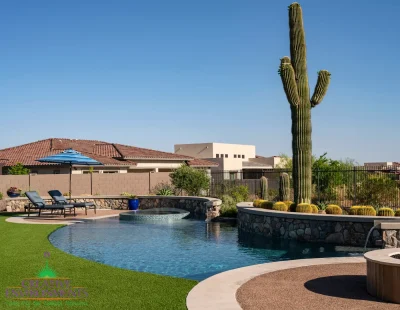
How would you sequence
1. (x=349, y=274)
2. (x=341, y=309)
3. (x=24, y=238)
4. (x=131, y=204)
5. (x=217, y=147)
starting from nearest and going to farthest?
Answer: (x=341, y=309) < (x=349, y=274) < (x=24, y=238) < (x=131, y=204) < (x=217, y=147)

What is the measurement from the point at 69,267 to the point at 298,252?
637 cm

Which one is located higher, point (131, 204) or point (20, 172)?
point (20, 172)

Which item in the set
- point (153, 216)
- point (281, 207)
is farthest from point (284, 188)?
point (153, 216)

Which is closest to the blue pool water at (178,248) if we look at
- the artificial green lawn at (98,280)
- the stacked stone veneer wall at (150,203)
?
the artificial green lawn at (98,280)

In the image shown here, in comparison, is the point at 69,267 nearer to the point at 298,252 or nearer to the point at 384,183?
the point at 298,252

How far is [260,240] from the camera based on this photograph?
15.6 m

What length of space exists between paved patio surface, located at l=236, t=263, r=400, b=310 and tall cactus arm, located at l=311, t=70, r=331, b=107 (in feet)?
29.9

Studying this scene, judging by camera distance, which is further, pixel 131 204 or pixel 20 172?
pixel 20 172

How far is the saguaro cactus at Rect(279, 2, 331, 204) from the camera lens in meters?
17.4

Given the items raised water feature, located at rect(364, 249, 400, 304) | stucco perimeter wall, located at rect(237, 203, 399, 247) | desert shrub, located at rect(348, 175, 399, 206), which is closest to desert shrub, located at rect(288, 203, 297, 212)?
stucco perimeter wall, located at rect(237, 203, 399, 247)

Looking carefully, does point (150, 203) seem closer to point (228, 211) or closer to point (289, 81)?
point (228, 211)

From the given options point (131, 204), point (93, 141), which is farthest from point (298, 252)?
point (93, 141)

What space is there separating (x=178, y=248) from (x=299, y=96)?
24.5ft

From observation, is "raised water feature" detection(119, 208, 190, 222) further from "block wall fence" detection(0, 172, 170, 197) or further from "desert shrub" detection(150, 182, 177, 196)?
"block wall fence" detection(0, 172, 170, 197)
